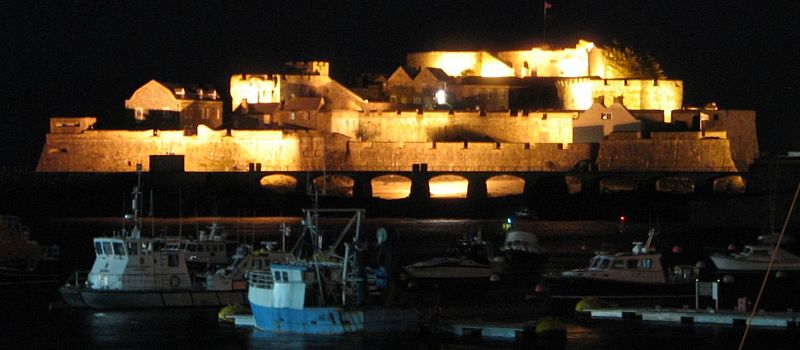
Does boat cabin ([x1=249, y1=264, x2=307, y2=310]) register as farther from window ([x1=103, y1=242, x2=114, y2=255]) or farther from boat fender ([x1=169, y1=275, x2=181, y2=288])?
window ([x1=103, y1=242, x2=114, y2=255])

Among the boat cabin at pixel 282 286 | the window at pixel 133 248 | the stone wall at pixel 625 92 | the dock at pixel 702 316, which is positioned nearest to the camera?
the boat cabin at pixel 282 286

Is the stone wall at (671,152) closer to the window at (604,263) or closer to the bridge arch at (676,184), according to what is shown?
the bridge arch at (676,184)

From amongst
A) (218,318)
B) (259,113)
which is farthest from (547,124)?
(218,318)

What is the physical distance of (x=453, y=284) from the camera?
46.8m

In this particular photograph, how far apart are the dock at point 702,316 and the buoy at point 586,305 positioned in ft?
1.03

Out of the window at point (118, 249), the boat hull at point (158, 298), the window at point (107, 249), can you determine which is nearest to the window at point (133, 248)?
the window at point (118, 249)

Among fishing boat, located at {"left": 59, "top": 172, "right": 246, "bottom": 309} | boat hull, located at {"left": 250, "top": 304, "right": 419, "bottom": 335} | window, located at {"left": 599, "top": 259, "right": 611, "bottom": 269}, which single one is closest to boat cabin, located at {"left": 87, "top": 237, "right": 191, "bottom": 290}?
fishing boat, located at {"left": 59, "top": 172, "right": 246, "bottom": 309}

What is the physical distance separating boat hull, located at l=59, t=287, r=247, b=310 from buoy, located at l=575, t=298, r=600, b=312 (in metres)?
7.17

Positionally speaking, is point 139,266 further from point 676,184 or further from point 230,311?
point 676,184

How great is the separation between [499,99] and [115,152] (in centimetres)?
1784

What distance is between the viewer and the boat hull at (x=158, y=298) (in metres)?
39.9

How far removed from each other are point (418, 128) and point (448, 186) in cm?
285

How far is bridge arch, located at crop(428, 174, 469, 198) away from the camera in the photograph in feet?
259

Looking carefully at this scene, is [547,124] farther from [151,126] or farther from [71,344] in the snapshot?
[71,344]
